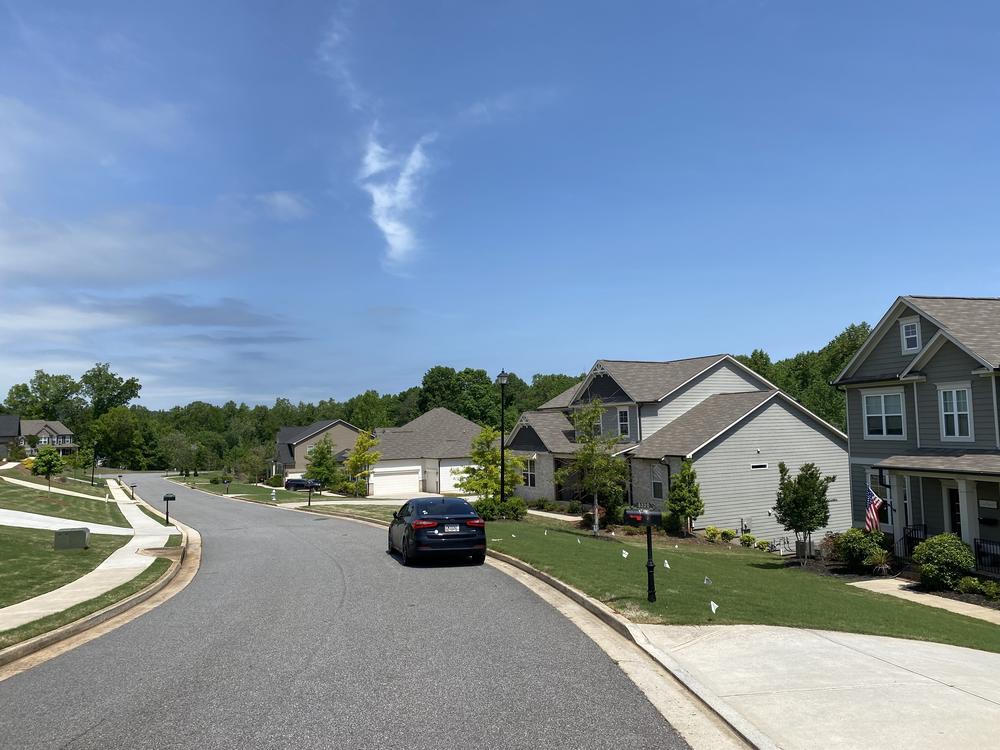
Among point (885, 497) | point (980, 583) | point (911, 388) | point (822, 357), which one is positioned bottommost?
point (980, 583)

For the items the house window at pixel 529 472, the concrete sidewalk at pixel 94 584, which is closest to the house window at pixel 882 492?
the house window at pixel 529 472

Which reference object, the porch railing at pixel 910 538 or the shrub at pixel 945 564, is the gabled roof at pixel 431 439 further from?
the shrub at pixel 945 564

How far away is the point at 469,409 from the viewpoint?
10406cm

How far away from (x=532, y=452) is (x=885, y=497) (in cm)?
2209

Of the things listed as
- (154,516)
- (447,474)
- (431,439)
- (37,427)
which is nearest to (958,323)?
(154,516)

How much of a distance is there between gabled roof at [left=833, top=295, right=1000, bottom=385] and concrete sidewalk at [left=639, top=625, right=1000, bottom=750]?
51.8ft

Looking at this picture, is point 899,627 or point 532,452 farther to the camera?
point 532,452

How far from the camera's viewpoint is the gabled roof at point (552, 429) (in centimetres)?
4266

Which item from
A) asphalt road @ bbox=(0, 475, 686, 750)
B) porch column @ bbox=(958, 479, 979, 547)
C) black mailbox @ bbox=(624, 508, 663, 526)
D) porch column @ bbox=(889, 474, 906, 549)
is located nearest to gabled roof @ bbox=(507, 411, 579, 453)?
black mailbox @ bbox=(624, 508, 663, 526)

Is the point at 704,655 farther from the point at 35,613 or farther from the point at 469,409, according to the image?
the point at 469,409

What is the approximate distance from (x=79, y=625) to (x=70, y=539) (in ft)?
35.1

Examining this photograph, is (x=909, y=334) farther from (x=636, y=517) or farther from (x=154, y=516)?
(x=154, y=516)

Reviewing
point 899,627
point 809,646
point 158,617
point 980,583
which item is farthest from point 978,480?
point 158,617

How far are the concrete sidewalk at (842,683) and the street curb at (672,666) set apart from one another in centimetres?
10
